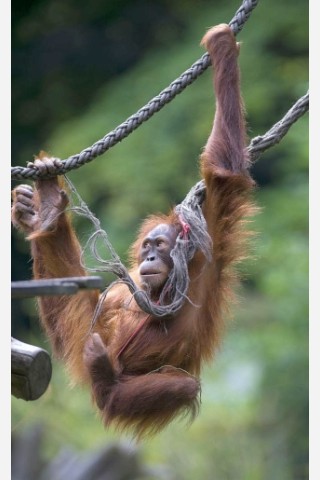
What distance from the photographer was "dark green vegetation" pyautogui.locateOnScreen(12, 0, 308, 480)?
959 centimetres

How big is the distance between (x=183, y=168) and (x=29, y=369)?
6984mm

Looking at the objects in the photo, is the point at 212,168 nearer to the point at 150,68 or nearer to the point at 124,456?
the point at 124,456

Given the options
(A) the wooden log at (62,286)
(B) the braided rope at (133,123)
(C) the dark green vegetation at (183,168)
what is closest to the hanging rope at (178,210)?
(B) the braided rope at (133,123)

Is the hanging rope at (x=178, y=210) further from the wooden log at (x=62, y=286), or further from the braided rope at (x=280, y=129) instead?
the wooden log at (x=62, y=286)

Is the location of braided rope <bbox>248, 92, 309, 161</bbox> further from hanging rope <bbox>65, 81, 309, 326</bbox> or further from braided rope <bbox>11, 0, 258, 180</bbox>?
braided rope <bbox>11, 0, 258, 180</bbox>

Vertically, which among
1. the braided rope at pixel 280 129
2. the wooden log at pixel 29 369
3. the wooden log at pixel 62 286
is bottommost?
the wooden log at pixel 29 369

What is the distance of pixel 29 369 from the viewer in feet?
11.8

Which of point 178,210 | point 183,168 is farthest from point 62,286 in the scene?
point 183,168

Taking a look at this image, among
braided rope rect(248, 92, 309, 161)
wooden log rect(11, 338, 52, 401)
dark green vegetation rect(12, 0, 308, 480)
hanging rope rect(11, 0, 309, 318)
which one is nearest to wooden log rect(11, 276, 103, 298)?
wooden log rect(11, 338, 52, 401)

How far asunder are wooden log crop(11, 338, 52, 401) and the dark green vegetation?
5.20 meters

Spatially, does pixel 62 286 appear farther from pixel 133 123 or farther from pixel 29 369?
pixel 133 123

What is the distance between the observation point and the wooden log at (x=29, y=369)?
3.60 m

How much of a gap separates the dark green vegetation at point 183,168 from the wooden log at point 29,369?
520 cm

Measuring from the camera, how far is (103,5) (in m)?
12.0
